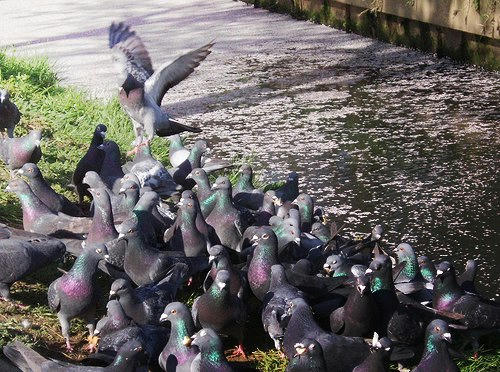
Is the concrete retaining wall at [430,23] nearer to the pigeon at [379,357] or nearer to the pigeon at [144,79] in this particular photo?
the pigeon at [144,79]

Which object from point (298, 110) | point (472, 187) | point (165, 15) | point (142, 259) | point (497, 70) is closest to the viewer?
point (142, 259)

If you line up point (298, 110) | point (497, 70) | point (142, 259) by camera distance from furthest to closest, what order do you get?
point (497, 70) < point (298, 110) < point (142, 259)

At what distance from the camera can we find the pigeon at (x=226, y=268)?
5074mm

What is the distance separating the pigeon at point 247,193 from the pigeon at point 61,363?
262 centimetres

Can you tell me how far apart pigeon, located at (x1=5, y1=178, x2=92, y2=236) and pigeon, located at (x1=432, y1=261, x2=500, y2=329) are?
2.14 metres

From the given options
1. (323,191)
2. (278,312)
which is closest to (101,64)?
(323,191)

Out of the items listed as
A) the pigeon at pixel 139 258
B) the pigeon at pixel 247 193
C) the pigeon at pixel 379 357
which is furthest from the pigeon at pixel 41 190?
the pigeon at pixel 379 357

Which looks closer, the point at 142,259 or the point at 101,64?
the point at 142,259

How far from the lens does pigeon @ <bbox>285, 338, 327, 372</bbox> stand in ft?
13.5

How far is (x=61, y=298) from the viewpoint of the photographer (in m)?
4.80

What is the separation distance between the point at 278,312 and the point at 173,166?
3.15 metres

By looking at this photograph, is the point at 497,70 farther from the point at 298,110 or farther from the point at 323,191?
the point at 323,191

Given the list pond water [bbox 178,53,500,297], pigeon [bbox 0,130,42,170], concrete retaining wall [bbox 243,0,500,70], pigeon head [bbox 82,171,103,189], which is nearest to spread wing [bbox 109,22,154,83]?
pond water [bbox 178,53,500,297]

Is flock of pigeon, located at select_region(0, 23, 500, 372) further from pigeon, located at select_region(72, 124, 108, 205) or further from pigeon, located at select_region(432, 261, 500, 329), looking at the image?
pigeon, located at select_region(72, 124, 108, 205)
